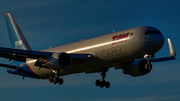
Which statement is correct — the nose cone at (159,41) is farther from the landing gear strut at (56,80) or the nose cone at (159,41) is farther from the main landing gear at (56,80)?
the main landing gear at (56,80)

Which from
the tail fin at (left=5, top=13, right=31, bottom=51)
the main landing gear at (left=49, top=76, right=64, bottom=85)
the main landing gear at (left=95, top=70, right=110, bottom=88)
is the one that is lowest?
the main landing gear at (left=49, top=76, right=64, bottom=85)

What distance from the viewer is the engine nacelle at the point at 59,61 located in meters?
31.8

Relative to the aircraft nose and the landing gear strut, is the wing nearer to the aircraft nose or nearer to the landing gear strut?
the landing gear strut

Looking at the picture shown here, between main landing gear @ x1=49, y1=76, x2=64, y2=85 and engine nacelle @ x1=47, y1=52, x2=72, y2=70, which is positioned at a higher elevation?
engine nacelle @ x1=47, y1=52, x2=72, y2=70

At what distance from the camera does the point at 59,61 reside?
31859mm

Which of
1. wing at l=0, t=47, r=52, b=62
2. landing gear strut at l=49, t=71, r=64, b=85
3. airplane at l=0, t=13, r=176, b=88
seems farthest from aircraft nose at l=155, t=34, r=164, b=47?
landing gear strut at l=49, t=71, r=64, b=85

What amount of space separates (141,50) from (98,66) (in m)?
6.77

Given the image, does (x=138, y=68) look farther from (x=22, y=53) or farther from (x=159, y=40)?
(x=22, y=53)

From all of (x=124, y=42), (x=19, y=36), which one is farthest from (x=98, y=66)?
(x=19, y=36)

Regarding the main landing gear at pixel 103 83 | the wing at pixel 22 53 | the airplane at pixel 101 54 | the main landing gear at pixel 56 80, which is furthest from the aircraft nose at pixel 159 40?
the main landing gear at pixel 56 80

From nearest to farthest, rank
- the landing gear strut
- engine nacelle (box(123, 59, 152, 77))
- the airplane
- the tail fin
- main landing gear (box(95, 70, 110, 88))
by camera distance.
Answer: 1. the airplane
2. the landing gear strut
3. engine nacelle (box(123, 59, 152, 77))
4. main landing gear (box(95, 70, 110, 88))
5. the tail fin

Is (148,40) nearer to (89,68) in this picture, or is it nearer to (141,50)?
(141,50)

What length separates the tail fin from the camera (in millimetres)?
46188

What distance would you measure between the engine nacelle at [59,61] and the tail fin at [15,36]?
14.2m
